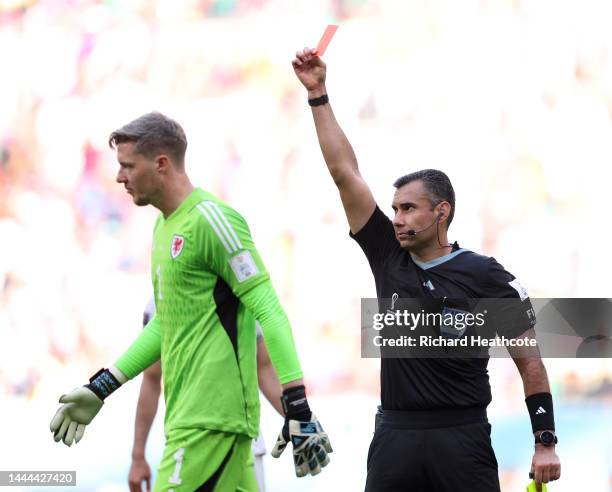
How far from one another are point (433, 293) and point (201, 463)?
1001mm

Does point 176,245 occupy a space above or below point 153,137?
below

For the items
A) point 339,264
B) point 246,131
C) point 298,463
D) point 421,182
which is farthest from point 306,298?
point 298,463

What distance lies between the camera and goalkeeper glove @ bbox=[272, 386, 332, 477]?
3.77 m

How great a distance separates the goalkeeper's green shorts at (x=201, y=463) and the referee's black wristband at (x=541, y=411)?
3.36 feet

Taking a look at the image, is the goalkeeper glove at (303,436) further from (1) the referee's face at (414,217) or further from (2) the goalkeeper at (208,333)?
(1) the referee's face at (414,217)

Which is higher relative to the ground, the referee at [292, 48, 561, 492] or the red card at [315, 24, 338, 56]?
the red card at [315, 24, 338, 56]

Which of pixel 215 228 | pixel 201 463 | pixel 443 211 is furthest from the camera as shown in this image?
pixel 443 211

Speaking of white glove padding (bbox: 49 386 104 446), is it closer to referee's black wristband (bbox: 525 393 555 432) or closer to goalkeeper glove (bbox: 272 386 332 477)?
goalkeeper glove (bbox: 272 386 332 477)

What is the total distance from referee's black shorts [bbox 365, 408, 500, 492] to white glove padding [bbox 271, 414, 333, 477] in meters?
0.42

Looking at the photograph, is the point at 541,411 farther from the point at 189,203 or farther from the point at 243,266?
the point at 189,203

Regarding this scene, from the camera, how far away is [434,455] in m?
4.12

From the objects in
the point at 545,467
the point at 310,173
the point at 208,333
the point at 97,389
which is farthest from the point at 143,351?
A: the point at 310,173

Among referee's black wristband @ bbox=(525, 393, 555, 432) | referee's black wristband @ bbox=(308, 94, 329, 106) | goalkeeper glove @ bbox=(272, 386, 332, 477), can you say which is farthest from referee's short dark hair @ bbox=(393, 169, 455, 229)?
goalkeeper glove @ bbox=(272, 386, 332, 477)

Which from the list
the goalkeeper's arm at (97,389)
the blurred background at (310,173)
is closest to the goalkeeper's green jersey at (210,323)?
the goalkeeper's arm at (97,389)
